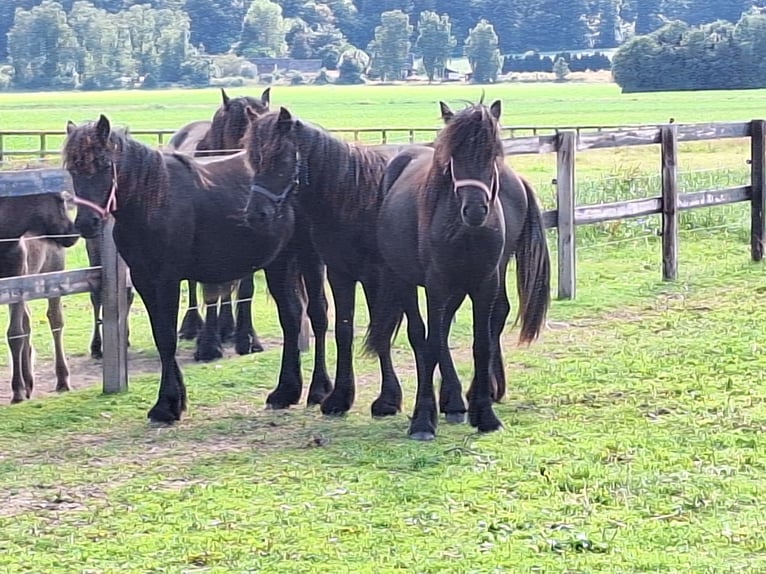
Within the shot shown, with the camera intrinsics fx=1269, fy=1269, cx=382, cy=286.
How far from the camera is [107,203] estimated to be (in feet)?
23.3

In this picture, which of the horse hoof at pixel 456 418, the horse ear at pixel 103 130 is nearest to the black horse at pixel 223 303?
the horse ear at pixel 103 130

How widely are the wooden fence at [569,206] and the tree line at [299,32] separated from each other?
85223 millimetres

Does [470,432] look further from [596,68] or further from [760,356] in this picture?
[596,68]

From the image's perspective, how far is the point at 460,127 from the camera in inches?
258

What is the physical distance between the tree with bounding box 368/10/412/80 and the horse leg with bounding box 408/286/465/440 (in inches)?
3731

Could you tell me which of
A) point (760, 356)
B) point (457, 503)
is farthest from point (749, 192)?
point (457, 503)

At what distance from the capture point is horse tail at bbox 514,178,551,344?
7863 millimetres

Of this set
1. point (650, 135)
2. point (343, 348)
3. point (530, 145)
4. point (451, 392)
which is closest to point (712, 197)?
point (650, 135)

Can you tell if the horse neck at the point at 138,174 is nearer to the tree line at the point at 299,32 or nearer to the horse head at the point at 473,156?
the horse head at the point at 473,156

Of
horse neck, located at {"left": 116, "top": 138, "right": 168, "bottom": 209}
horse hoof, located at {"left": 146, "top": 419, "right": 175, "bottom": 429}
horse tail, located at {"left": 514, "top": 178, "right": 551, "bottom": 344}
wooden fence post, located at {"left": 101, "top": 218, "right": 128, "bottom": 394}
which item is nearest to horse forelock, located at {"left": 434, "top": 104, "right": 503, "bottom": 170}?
horse tail, located at {"left": 514, "top": 178, "right": 551, "bottom": 344}

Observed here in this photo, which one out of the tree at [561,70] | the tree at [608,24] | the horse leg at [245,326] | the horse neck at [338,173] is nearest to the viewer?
the horse neck at [338,173]

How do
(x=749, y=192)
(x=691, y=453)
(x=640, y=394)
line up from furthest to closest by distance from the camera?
(x=749, y=192) < (x=640, y=394) < (x=691, y=453)

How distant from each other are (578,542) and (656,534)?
331 millimetres

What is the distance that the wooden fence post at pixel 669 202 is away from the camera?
1234 centimetres
